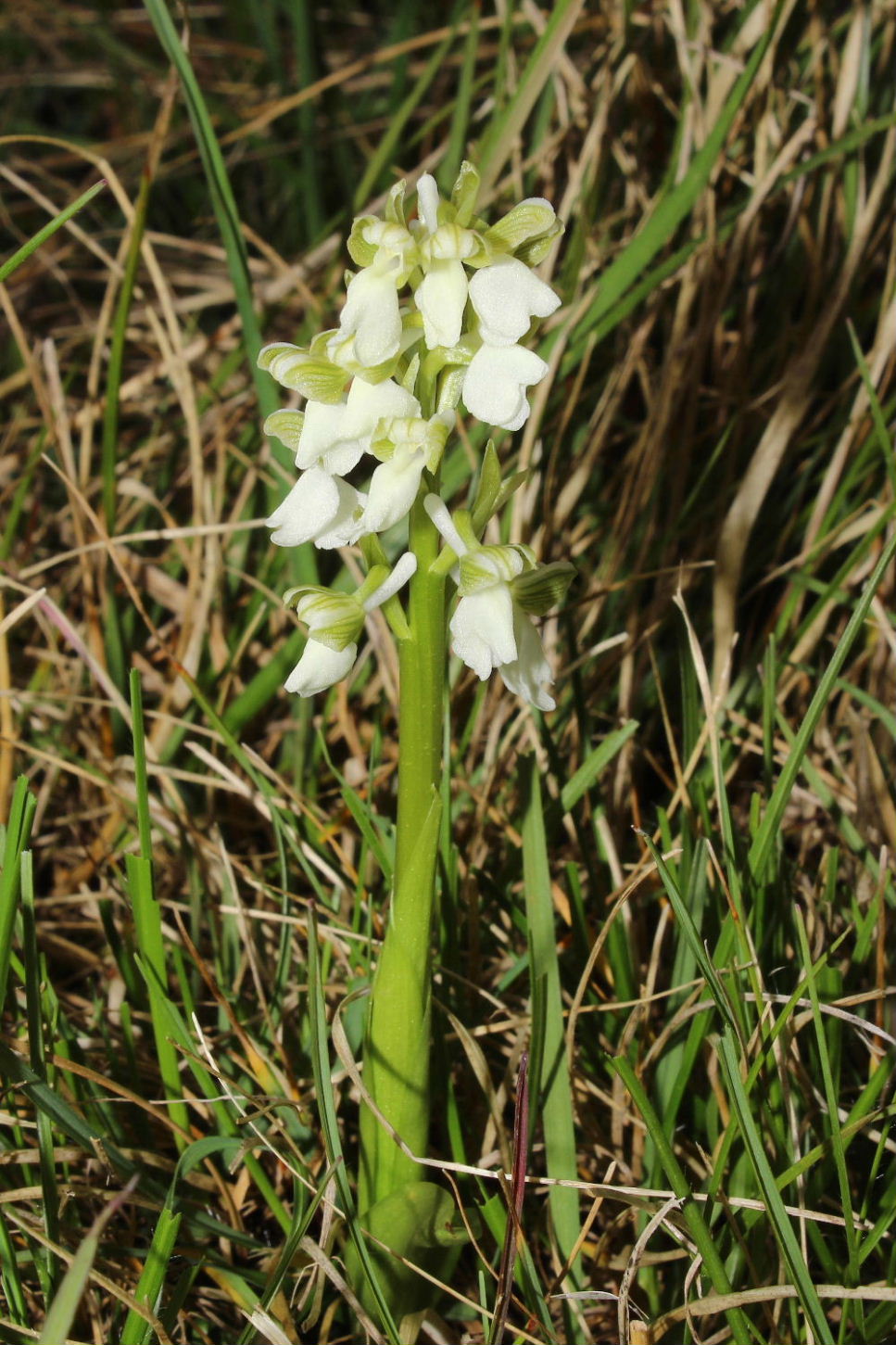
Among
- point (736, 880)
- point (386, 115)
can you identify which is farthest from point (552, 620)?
point (386, 115)

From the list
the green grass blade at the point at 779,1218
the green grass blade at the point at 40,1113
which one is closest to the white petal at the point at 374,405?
the green grass blade at the point at 40,1113

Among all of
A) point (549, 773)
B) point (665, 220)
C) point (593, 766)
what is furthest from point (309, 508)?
point (665, 220)

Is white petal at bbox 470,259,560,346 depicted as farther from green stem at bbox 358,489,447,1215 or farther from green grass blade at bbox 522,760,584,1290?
green grass blade at bbox 522,760,584,1290

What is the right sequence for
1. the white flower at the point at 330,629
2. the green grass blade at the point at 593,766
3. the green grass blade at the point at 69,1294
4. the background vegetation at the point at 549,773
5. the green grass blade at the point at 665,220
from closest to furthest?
the green grass blade at the point at 69,1294 < the white flower at the point at 330,629 < the background vegetation at the point at 549,773 < the green grass blade at the point at 593,766 < the green grass blade at the point at 665,220

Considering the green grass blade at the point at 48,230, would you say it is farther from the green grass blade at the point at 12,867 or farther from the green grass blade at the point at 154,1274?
the green grass blade at the point at 154,1274

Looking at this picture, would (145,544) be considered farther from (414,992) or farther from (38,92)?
(38,92)

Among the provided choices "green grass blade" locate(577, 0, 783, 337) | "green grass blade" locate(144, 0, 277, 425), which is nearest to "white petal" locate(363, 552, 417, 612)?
"green grass blade" locate(144, 0, 277, 425)

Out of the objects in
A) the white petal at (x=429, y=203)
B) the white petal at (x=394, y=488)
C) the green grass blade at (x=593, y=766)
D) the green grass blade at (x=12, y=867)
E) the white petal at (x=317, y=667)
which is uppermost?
the white petal at (x=429, y=203)

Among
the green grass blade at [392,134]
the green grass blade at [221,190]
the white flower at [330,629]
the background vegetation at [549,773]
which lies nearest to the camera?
the white flower at [330,629]
